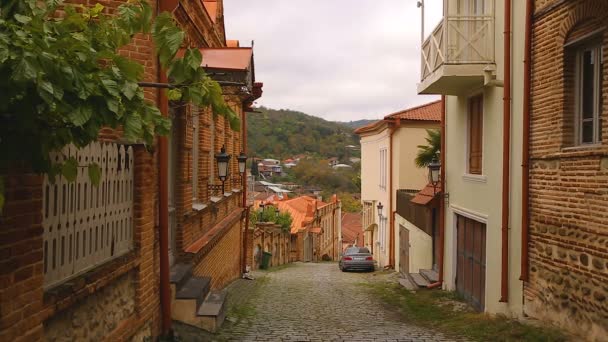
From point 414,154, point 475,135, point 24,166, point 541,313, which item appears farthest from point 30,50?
point 414,154

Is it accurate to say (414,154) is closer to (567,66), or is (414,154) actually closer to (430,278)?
(430,278)

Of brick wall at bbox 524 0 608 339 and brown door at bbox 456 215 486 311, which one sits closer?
brick wall at bbox 524 0 608 339

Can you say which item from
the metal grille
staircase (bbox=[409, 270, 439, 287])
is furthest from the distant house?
the metal grille

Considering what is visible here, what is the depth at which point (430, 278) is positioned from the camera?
1452cm

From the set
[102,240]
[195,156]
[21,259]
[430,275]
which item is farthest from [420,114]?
[21,259]

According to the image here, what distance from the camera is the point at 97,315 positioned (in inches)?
204

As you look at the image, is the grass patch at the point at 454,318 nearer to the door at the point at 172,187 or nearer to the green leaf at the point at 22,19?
the door at the point at 172,187

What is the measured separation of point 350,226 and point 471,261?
2572 inches

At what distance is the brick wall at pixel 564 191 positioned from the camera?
22.4 feet

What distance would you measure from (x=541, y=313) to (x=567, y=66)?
3.53 meters

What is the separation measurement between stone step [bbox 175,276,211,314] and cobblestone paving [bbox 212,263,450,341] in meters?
0.62

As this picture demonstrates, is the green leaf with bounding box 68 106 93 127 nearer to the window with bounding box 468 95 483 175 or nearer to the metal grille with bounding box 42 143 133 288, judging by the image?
the metal grille with bounding box 42 143 133 288

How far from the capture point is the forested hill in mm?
93750

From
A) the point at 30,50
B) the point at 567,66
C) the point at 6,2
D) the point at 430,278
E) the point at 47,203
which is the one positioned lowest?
the point at 430,278
